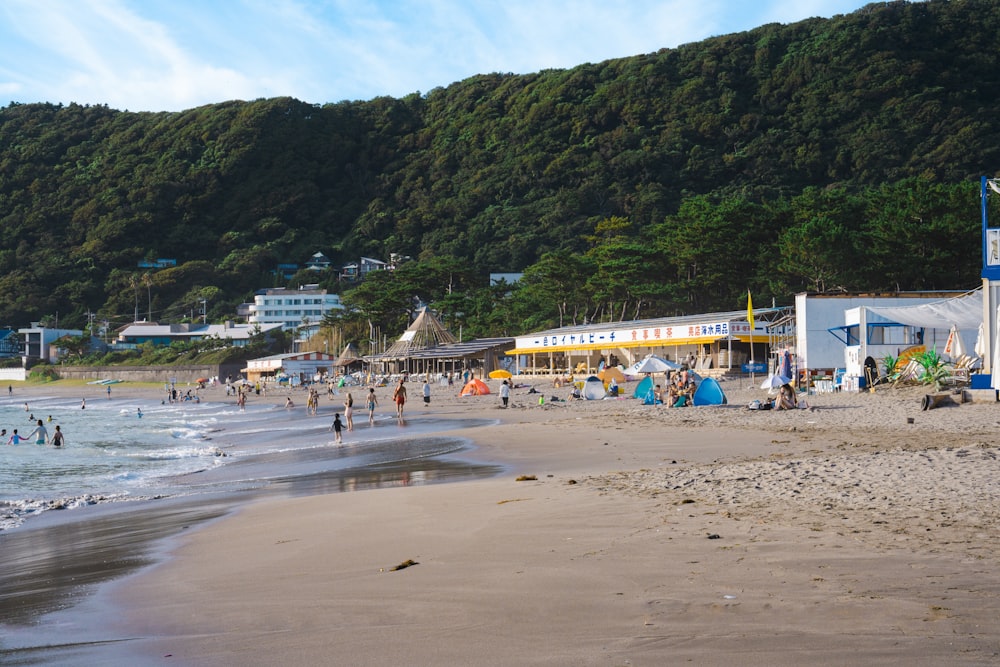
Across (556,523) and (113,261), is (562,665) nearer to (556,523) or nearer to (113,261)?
(556,523)

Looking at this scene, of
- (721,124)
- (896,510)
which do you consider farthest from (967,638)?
(721,124)

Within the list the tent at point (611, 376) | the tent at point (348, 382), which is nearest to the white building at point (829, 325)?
the tent at point (611, 376)

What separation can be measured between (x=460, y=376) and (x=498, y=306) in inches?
480

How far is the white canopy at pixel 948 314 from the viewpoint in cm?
2223

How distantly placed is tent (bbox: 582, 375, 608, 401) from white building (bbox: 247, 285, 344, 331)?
286 ft

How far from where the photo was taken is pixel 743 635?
3906mm

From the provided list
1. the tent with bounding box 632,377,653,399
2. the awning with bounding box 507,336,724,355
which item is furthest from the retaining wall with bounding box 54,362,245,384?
the tent with bounding box 632,377,653,399

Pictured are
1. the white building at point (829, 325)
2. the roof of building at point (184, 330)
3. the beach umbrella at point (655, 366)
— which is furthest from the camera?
the roof of building at point (184, 330)

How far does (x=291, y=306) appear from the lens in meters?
118

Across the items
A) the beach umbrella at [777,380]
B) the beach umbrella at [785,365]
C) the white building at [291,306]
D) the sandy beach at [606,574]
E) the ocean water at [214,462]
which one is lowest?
the ocean water at [214,462]

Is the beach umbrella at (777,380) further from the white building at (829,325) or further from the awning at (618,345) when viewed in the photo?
the awning at (618,345)

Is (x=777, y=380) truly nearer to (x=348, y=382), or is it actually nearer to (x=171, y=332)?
(x=348, y=382)

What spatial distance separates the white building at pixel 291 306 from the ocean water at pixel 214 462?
8616 cm

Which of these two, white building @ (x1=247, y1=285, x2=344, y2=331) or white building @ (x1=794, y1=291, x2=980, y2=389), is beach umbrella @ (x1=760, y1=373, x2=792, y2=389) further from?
white building @ (x1=247, y1=285, x2=344, y2=331)
